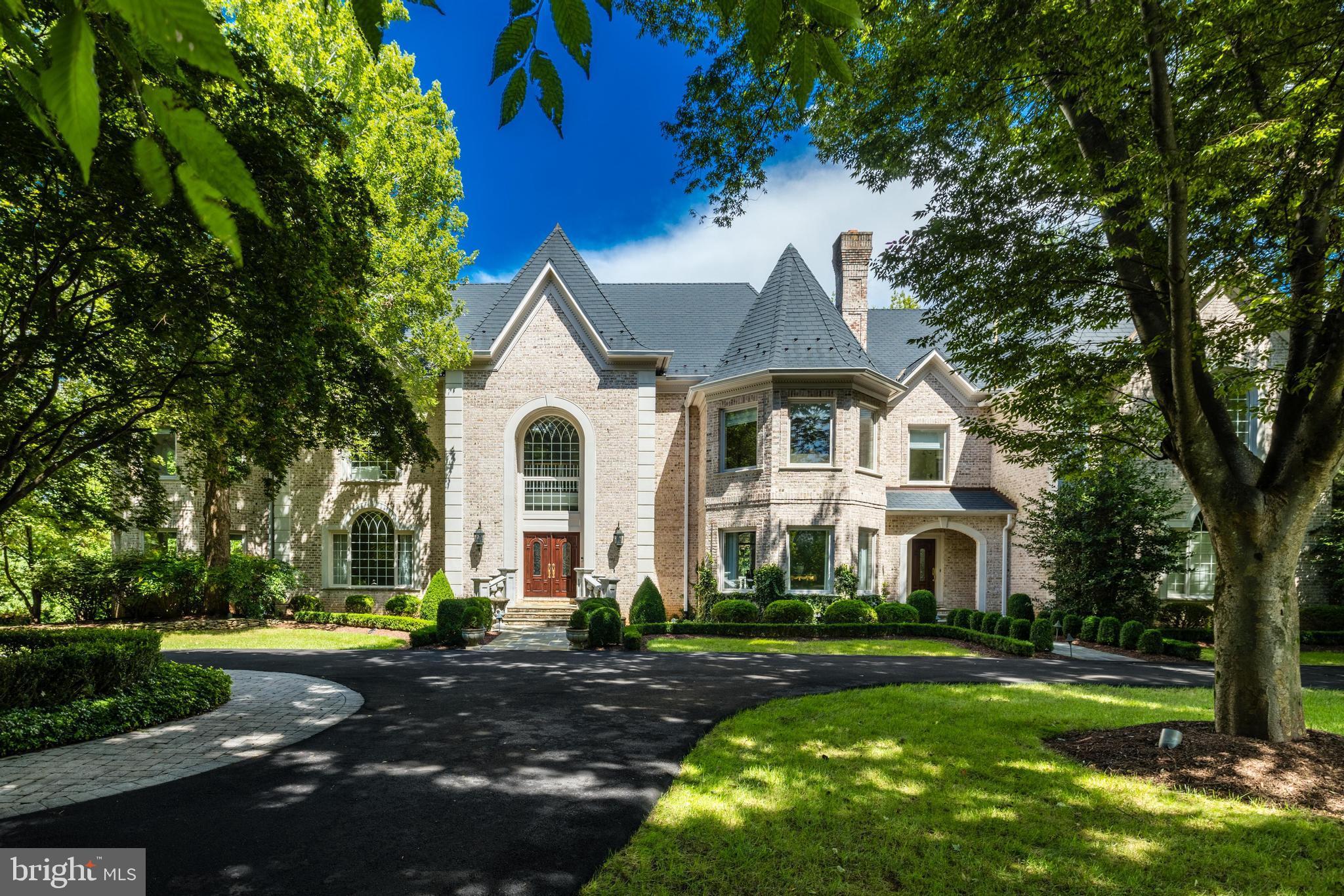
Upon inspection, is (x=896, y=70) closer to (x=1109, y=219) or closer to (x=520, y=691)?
(x=1109, y=219)

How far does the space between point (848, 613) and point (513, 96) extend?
15.7 metres

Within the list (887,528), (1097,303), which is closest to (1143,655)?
(887,528)

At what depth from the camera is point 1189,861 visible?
4012mm

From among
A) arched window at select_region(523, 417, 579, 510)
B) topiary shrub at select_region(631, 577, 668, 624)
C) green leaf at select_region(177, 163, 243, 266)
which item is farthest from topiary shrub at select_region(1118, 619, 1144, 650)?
green leaf at select_region(177, 163, 243, 266)

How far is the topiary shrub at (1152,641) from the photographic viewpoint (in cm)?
1384

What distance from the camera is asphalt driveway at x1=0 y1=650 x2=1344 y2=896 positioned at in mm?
3959

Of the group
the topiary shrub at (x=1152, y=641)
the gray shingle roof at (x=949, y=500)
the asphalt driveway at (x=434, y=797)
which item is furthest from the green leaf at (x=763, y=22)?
the gray shingle roof at (x=949, y=500)

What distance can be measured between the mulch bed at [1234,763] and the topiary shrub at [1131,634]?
9.39 metres

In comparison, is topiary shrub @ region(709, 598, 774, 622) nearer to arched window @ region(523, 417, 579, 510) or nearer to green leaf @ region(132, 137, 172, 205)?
arched window @ region(523, 417, 579, 510)

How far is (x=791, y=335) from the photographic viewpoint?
18609 mm

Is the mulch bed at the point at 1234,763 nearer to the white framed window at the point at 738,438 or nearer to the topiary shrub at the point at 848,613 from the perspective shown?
the topiary shrub at the point at 848,613

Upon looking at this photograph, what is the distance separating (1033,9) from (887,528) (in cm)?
1618

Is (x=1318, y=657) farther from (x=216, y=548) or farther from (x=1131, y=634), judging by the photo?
(x=216, y=548)

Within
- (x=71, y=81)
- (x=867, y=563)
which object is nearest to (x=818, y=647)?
(x=867, y=563)
